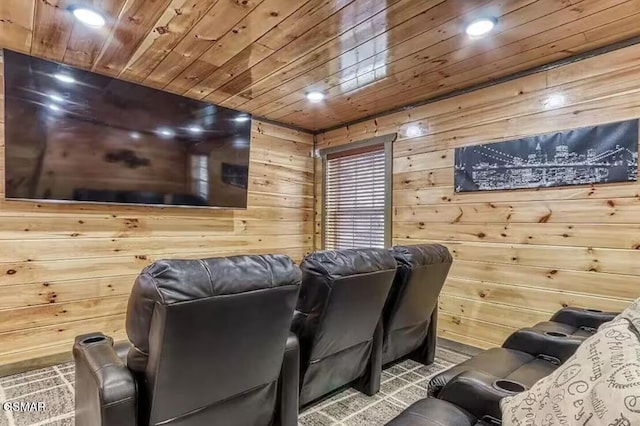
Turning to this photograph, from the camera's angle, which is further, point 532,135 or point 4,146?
point 532,135

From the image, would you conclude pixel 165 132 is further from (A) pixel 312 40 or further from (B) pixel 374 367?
(B) pixel 374 367

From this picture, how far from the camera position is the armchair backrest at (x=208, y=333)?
4.07ft

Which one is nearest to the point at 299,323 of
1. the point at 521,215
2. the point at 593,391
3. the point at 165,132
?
the point at 593,391

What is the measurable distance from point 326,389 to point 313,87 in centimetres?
250

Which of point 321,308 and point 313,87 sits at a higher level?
point 313,87

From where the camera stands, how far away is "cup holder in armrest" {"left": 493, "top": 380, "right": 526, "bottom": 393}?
1.27 metres

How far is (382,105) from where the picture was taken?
12.9 ft

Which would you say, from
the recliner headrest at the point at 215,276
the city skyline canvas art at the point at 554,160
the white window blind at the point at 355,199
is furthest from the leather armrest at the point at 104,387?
the white window blind at the point at 355,199

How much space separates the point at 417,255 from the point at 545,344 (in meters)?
0.82

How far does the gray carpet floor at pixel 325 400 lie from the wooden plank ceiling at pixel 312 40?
7.73ft

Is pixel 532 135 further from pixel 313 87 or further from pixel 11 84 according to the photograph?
pixel 11 84

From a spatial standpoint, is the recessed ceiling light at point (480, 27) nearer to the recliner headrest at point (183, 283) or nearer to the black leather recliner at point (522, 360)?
the black leather recliner at point (522, 360)

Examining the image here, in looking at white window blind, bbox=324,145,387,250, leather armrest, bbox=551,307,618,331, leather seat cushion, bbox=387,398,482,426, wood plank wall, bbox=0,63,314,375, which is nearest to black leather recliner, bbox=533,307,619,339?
leather armrest, bbox=551,307,618,331

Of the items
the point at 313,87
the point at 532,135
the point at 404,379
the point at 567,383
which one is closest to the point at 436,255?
the point at 404,379
